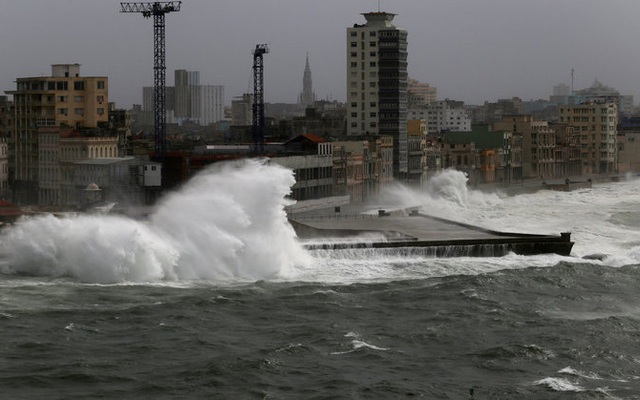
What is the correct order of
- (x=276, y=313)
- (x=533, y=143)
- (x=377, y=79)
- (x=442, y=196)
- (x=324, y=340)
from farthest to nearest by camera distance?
(x=533, y=143)
(x=377, y=79)
(x=442, y=196)
(x=276, y=313)
(x=324, y=340)

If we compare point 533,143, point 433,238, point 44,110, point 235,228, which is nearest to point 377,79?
point 533,143

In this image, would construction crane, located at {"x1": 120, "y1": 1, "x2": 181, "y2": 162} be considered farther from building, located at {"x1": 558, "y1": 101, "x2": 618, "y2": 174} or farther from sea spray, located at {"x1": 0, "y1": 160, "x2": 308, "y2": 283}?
building, located at {"x1": 558, "y1": 101, "x2": 618, "y2": 174}

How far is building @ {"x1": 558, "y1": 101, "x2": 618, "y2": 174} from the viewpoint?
16688cm

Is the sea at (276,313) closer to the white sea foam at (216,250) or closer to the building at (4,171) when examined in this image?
the white sea foam at (216,250)

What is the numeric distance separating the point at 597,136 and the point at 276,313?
425 ft

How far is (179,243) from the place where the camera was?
5419 cm

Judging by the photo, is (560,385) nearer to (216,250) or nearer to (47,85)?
(216,250)

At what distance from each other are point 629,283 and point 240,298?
16505 millimetres

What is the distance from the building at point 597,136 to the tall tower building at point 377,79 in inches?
1999

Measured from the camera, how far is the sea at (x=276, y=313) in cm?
3450

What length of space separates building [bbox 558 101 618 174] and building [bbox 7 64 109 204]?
285 ft

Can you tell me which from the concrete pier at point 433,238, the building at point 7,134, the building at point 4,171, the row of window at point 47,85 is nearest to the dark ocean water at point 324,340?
the concrete pier at point 433,238

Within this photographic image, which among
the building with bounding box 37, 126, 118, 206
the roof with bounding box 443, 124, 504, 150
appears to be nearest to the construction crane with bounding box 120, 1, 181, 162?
the building with bounding box 37, 126, 118, 206

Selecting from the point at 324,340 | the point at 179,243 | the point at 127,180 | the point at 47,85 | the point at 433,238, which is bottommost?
the point at 324,340
